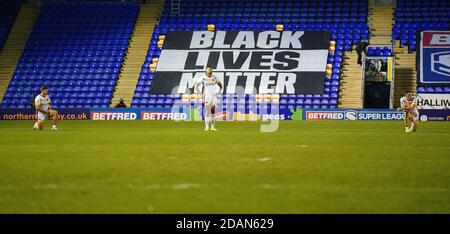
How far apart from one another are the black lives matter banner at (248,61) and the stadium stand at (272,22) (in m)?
0.61

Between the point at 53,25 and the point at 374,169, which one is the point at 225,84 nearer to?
the point at 53,25

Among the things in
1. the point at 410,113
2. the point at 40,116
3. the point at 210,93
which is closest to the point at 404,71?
the point at 410,113

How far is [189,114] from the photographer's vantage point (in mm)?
45812

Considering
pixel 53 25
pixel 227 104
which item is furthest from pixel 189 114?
pixel 53 25

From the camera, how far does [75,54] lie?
176 feet

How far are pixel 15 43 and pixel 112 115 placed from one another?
578 inches

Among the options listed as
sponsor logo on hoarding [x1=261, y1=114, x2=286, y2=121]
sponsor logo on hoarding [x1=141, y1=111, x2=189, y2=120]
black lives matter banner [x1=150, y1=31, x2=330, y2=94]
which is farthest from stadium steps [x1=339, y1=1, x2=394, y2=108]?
sponsor logo on hoarding [x1=141, y1=111, x2=189, y2=120]

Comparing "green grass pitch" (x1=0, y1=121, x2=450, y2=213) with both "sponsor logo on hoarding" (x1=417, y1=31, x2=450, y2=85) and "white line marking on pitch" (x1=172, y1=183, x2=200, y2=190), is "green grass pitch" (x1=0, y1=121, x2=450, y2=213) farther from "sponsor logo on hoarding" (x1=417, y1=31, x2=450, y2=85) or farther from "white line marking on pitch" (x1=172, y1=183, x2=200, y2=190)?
"sponsor logo on hoarding" (x1=417, y1=31, x2=450, y2=85)

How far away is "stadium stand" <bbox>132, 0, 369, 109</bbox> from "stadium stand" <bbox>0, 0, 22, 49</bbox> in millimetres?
11674

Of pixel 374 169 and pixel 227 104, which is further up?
pixel 227 104

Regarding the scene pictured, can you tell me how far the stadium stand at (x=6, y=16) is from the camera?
55594mm

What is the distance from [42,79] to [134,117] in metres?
10.3

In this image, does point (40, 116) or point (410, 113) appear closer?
point (40, 116)

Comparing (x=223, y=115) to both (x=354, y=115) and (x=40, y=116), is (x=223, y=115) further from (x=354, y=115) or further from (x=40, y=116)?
(x=40, y=116)
